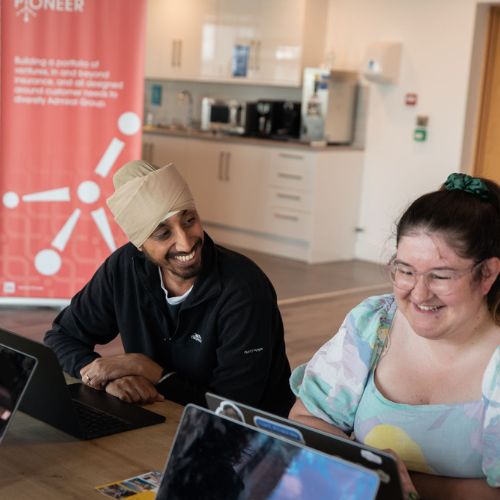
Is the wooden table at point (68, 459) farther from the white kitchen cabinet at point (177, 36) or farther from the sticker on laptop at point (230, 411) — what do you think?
the white kitchen cabinet at point (177, 36)

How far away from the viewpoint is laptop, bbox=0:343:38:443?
1802 mm

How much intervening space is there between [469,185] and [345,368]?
457 millimetres

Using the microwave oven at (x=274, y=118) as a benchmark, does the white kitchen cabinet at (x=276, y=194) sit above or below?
below

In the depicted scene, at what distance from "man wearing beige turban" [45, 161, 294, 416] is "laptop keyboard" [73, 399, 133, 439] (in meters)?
0.16

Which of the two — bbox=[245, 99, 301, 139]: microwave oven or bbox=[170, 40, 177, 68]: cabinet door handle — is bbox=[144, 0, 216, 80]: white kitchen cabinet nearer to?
bbox=[170, 40, 177, 68]: cabinet door handle

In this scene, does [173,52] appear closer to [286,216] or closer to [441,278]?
[286,216]

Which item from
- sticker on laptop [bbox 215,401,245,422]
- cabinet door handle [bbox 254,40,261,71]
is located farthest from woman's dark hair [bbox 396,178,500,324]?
cabinet door handle [bbox 254,40,261,71]

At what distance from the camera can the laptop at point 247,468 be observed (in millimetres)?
1299

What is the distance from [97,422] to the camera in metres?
2.02

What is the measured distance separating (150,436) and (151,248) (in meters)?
0.63

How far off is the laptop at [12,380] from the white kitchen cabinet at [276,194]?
595 cm

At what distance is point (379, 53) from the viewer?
299 inches

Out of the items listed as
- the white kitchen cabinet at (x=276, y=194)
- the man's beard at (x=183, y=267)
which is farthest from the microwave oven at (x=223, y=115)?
the man's beard at (x=183, y=267)

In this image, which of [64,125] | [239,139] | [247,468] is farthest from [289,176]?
[247,468]
